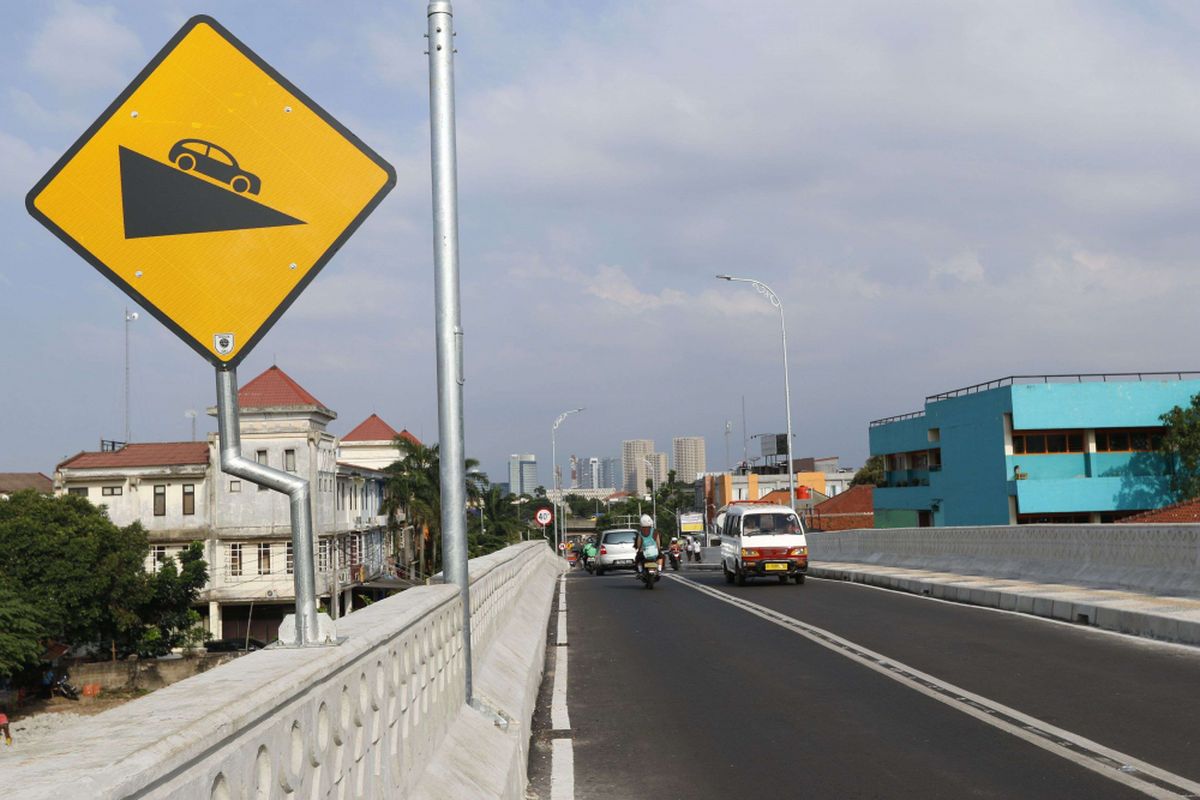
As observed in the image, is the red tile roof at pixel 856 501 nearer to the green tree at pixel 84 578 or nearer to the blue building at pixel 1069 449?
the blue building at pixel 1069 449

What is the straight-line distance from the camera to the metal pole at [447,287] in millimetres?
7332

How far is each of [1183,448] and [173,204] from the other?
54.5 metres

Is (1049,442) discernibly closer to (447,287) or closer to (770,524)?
(770,524)

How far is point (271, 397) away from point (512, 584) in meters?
52.7

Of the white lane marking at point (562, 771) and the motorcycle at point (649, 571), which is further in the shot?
the motorcycle at point (649, 571)

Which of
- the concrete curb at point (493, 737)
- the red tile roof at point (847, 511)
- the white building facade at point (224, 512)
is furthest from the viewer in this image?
the red tile roof at point (847, 511)

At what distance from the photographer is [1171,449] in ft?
166

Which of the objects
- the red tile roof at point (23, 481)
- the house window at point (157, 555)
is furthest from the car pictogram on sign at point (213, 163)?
the red tile roof at point (23, 481)

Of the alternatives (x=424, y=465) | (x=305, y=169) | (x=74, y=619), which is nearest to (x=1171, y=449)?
(x=424, y=465)

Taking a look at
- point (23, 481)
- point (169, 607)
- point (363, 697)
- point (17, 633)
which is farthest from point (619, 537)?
point (23, 481)

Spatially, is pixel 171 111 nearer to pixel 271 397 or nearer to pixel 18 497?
pixel 18 497

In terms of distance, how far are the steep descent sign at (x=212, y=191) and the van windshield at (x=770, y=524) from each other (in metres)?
25.9

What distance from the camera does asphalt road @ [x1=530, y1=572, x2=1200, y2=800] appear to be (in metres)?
7.49

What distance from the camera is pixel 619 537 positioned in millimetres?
45344
